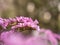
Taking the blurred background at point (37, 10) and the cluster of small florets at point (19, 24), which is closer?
the cluster of small florets at point (19, 24)

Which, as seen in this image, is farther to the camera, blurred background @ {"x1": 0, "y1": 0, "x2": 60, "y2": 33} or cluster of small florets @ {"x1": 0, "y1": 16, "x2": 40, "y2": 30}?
blurred background @ {"x1": 0, "y1": 0, "x2": 60, "y2": 33}

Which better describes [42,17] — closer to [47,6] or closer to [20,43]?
[47,6]

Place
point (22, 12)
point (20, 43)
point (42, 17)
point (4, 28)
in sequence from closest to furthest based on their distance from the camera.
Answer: point (20, 43) → point (4, 28) → point (42, 17) → point (22, 12)

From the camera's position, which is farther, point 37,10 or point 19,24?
point 37,10

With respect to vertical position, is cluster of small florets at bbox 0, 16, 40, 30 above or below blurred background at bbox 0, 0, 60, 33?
above

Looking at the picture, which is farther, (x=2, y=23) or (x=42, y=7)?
(x=42, y=7)

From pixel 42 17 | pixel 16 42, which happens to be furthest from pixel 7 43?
pixel 42 17

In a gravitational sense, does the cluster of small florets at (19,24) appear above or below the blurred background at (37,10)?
above

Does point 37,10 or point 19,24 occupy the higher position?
point 19,24
